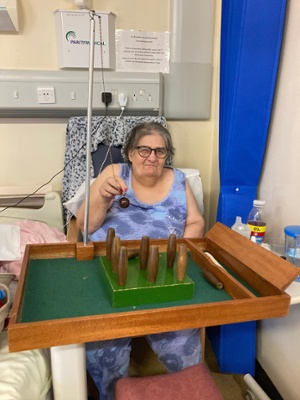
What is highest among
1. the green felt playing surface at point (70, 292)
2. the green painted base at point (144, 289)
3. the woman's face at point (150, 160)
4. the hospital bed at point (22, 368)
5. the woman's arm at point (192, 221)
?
the woman's face at point (150, 160)

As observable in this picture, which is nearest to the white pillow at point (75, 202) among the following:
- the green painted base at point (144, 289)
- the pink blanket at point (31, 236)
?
the pink blanket at point (31, 236)

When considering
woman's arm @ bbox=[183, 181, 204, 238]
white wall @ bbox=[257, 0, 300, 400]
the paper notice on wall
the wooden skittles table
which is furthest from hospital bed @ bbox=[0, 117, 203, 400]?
white wall @ bbox=[257, 0, 300, 400]

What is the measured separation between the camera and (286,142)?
141 centimetres

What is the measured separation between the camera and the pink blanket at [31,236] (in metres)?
1.47

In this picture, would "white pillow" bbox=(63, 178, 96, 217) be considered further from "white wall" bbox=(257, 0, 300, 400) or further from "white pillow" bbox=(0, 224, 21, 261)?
"white wall" bbox=(257, 0, 300, 400)

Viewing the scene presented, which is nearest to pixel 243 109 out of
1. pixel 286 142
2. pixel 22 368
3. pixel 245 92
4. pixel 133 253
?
pixel 245 92

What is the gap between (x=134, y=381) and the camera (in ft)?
3.32

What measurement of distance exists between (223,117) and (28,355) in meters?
1.29

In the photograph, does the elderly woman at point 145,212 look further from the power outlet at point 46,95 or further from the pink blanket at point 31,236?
the power outlet at point 46,95

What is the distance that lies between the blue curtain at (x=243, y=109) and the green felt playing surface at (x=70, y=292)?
2.24ft

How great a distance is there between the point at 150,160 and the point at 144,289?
30.9 inches

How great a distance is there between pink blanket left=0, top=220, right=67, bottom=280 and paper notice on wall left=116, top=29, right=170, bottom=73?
3.21 feet

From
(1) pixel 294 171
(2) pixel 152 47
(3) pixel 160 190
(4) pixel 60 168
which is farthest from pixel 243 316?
(2) pixel 152 47

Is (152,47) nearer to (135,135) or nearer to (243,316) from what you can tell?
(135,135)
